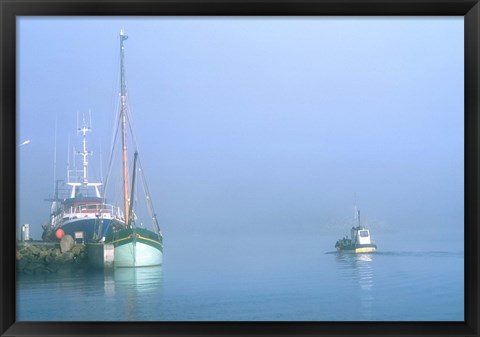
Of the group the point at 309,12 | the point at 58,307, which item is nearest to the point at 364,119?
the point at 58,307

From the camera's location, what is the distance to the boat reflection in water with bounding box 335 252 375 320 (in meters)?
3.80

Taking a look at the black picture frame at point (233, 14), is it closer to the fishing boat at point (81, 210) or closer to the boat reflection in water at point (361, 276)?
the fishing boat at point (81, 210)

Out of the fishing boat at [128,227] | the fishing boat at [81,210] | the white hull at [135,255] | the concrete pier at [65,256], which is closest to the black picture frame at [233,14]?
the concrete pier at [65,256]

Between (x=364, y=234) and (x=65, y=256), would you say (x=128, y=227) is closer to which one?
(x=65, y=256)

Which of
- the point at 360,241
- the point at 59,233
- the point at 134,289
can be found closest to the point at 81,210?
the point at 59,233

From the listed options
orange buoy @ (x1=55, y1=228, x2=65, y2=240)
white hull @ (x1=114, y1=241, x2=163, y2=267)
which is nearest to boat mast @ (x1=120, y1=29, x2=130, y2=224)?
white hull @ (x1=114, y1=241, x2=163, y2=267)

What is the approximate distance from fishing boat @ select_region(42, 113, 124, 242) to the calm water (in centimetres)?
37

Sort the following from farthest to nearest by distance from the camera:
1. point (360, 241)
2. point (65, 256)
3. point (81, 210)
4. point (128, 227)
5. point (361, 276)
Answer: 1. point (361, 276)
2. point (360, 241)
3. point (128, 227)
4. point (81, 210)
5. point (65, 256)

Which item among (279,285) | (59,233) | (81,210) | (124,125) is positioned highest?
(124,125)

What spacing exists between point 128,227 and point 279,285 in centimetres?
109

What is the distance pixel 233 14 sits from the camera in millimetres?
1580

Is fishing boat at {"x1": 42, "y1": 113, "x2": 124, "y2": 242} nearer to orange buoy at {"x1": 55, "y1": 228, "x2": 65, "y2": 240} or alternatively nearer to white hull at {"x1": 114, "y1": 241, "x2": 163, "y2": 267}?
orange buoy at {"x1": 55, "y1": 228, "x2": 65, "y2": 240}

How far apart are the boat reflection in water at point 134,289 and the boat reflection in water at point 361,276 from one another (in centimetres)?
105

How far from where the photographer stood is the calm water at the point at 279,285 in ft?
11.9
